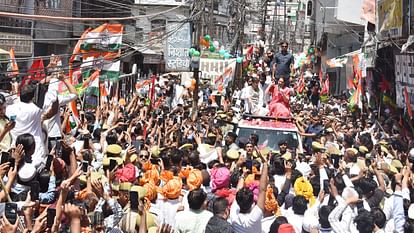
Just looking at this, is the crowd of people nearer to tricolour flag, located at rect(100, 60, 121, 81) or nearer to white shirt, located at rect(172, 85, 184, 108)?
tricolour flag, located at rect(100, 60, 121, 81)

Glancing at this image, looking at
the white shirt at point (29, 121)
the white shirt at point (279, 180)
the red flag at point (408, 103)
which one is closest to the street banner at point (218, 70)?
the red flag at point (408, 103)

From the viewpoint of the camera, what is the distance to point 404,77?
14.9 meters

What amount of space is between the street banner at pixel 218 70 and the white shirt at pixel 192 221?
15280mm

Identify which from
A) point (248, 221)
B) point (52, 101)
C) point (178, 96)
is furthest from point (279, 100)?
point (248, 221)

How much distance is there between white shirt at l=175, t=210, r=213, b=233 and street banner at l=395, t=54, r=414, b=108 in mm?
10006

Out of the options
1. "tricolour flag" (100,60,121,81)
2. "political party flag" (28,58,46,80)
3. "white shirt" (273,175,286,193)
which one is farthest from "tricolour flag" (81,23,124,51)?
"white shirt" (273,175,286,193)

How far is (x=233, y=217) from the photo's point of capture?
527 cm

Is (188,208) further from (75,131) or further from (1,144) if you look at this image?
(75,131)

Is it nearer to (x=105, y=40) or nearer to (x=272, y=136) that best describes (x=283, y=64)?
(x=272, y=136)

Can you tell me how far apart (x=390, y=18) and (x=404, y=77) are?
1.80 meters

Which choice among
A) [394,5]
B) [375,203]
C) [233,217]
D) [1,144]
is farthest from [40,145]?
[394,5]

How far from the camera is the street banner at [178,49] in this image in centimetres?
1605

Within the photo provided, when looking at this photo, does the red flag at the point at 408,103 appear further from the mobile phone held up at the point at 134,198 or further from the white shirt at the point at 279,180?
the mobile phone held up at the point at 134,198

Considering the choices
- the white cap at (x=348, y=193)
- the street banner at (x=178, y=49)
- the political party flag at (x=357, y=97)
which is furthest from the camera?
the political party flag at (x=357, y=97)
